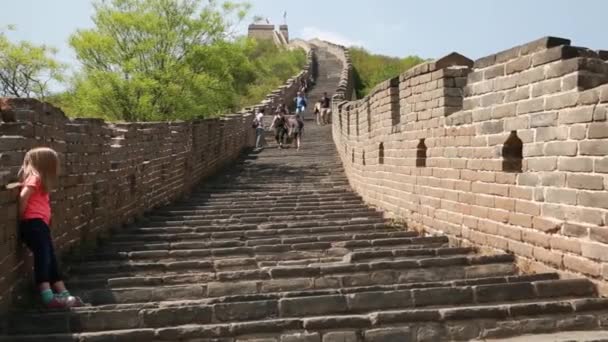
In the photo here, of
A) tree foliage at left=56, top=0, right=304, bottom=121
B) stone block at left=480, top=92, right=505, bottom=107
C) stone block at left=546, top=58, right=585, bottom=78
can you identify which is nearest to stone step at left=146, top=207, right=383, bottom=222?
stone block at left=480, top=92, right=505, bottom=107

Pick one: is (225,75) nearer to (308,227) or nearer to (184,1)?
(184,1)

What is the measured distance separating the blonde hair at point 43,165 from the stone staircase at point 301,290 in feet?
3.07

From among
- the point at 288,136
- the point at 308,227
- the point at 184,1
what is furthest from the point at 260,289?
the point at 184,1

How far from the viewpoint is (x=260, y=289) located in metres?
5.25

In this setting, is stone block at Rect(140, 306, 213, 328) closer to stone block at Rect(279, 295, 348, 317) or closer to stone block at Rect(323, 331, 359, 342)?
stone block at Rect(279, 295, 348, 317)

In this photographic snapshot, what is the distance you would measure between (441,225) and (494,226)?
3.79 ft

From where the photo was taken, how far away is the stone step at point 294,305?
431 centimetres

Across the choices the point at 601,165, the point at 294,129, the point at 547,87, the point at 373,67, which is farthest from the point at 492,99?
the point at 373,67

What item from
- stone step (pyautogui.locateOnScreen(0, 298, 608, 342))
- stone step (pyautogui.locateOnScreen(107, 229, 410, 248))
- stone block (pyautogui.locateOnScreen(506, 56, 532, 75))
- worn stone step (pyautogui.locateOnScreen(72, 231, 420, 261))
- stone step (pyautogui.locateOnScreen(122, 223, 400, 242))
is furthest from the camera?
stone step (pyautogui.locateOnScreen(122, 223, 400, 242))

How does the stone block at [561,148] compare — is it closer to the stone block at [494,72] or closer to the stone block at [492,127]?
the stone block at [492,127]

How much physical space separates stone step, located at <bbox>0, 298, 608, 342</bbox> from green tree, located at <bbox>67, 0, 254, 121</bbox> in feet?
49.3

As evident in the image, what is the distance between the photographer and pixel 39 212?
16.3 feet

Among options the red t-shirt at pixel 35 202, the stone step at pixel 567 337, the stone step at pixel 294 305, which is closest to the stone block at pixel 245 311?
the stone step at pixel 294 305

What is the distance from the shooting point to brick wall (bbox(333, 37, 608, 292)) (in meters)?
4.72
